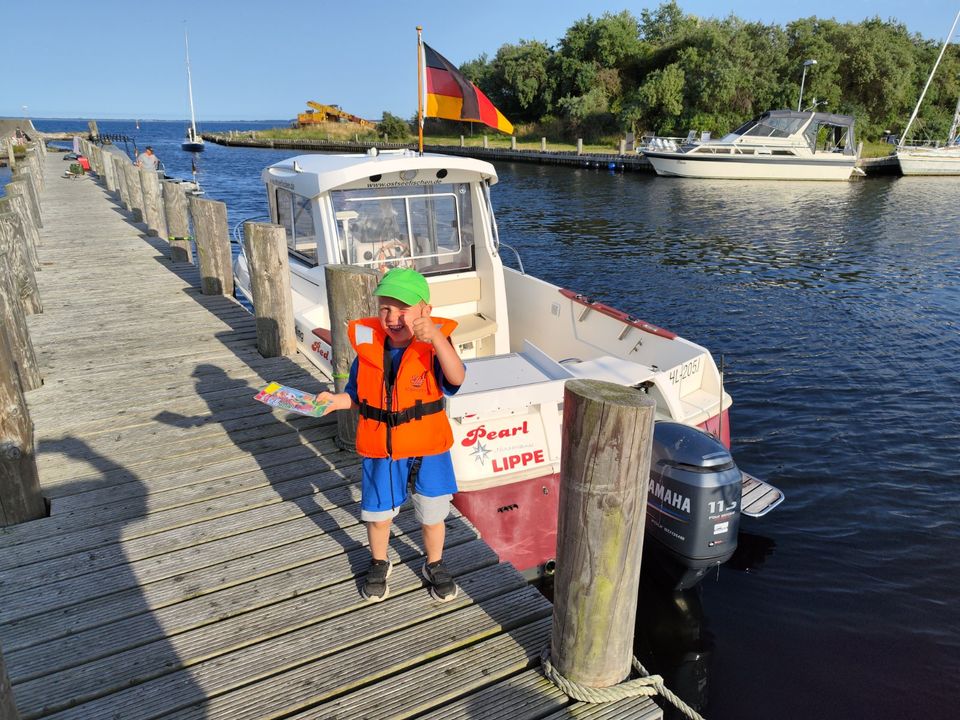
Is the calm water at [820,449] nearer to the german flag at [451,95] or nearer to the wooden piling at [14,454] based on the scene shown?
the wooden piling at [14,454]

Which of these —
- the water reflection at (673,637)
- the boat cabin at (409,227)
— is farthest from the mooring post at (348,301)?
the water reflection at (673,637)

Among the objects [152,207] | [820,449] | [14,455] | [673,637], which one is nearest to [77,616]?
[14,455]

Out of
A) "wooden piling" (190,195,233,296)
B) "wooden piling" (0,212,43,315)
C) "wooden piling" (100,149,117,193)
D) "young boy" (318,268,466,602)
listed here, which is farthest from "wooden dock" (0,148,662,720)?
"wooden piling" (100,149,117,193)

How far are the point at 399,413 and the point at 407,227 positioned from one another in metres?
5.20

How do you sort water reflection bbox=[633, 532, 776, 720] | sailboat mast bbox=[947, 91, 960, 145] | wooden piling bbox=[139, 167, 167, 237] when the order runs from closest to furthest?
water reflection bbox=[633, 532, 776, 720], wooden piling bbox=[139, 167, 167, 237], sailboat mast bbox=[947, 91, 960, 145]

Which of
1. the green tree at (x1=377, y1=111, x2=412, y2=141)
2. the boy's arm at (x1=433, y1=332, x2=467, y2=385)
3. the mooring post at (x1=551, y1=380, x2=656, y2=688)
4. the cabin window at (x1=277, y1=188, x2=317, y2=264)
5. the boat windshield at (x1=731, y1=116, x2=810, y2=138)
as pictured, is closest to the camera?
the mooring post at (x1=551, y1=380, x2=656, y2=688)

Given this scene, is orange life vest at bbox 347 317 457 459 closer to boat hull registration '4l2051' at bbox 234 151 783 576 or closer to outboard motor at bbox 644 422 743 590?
boat hull registration '4l2051' at bbox 234 151 783 576

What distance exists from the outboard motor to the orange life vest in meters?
2.42

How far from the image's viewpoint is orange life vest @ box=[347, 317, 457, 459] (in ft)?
9.58

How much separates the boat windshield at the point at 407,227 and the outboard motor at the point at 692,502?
12.8ft

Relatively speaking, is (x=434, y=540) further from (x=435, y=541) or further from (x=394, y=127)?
(x=394, y=127)

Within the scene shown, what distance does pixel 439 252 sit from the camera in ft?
26.4

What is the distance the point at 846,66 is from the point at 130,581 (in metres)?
59.7

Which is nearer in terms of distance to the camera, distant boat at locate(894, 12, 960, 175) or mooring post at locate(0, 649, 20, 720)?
mooring post at locate(0, 649, 20, 720)
